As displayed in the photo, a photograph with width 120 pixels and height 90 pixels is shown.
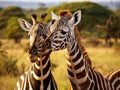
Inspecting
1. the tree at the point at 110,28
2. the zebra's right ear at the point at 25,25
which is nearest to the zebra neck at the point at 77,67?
the zebra's right ear at the point at 25,25

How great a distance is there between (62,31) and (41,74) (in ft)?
2.29

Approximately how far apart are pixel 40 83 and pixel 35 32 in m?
0.77

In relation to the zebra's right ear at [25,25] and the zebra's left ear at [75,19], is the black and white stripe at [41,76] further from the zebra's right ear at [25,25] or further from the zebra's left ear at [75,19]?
the zebra's left ear at [75,19]

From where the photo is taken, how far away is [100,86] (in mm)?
7074

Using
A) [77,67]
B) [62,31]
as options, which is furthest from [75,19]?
[77,67]

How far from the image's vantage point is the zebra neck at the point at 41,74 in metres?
6.52

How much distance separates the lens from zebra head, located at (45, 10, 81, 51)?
21.5ft

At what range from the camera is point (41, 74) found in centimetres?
656

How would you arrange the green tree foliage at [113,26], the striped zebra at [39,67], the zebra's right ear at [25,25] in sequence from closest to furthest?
the striped zebra at [39,67]
the zebra's right ear at [25,25]
the green tree foliage at [113,26]

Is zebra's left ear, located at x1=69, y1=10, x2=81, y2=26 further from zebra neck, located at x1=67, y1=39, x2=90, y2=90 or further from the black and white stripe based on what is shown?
the black and white stripe

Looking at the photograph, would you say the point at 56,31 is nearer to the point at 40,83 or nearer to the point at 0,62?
the point at 40,83

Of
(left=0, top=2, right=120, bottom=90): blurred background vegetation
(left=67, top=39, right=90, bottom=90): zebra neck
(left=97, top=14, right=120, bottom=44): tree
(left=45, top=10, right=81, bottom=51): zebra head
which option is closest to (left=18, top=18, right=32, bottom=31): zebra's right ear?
(left=45, top=10, right=81, bottom=51): zebra head

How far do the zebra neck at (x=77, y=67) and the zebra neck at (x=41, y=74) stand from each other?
1.22 feet

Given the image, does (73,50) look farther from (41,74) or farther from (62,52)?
(62,52)
